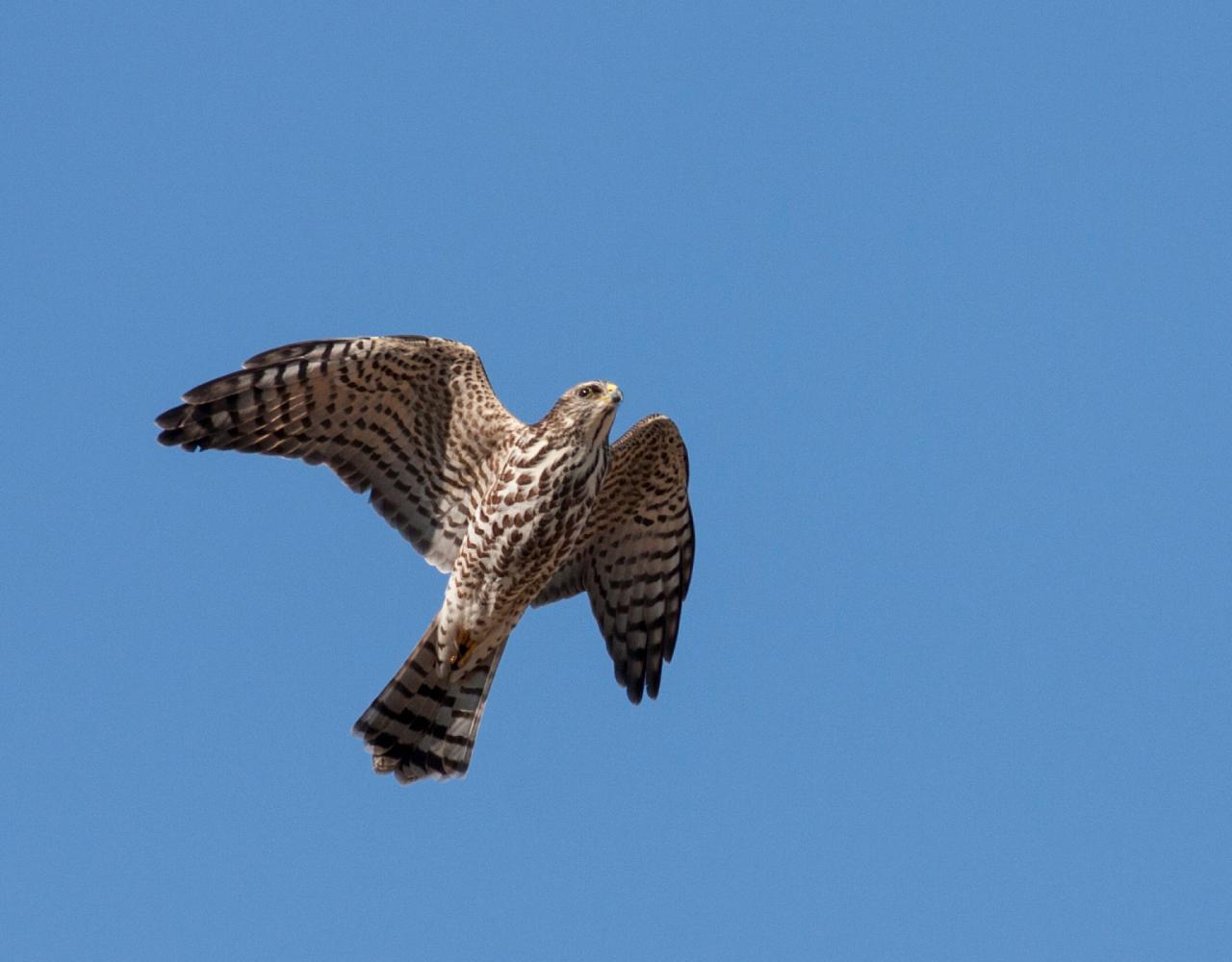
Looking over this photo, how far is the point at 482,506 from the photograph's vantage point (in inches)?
639

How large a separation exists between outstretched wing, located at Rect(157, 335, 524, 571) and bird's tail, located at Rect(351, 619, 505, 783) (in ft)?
2.40

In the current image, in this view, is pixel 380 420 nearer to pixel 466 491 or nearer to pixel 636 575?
pixel 466 491

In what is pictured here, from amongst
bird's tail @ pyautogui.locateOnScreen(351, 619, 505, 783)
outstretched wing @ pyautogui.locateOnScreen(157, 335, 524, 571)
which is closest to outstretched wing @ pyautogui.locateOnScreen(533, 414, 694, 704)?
bird's tail @ pyautogui.locateOnScreen(351, 619, 505, 783)

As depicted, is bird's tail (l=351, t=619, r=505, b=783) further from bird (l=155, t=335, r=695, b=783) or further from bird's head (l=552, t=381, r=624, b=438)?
bird's head (l=552, t=381, r=624, b=438)

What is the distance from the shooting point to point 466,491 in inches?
658

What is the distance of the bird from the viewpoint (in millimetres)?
15930

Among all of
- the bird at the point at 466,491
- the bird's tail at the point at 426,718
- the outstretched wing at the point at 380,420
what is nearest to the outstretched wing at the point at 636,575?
the bird at the point at 466,491

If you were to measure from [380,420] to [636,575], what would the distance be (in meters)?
2.24

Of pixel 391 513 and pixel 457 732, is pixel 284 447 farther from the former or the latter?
pixel 457 732

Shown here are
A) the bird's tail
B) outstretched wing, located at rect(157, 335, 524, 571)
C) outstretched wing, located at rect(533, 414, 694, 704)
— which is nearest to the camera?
outstretched wing, located at rect(157, 335, 524, 571)

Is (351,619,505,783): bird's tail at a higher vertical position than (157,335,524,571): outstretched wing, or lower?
lower

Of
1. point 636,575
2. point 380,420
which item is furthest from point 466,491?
point 636,575

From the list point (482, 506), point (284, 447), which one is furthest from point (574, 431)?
point (284, 447)

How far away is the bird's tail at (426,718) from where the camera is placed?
54.7 ft
